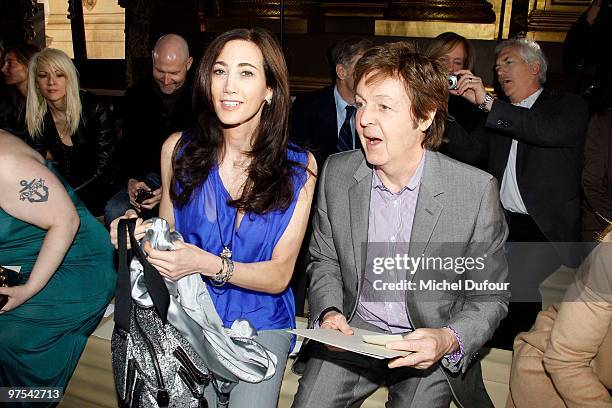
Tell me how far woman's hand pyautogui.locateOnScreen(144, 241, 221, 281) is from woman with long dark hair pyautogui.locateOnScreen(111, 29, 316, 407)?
4.7 inches

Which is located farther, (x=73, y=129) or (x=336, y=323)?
(x=73, y=129)

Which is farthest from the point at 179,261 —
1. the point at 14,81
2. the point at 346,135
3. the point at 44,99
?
the point at 14,81

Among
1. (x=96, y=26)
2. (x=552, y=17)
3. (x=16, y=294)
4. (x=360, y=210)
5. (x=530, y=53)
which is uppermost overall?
(x=552, y=17)

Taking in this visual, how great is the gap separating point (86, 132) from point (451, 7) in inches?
177

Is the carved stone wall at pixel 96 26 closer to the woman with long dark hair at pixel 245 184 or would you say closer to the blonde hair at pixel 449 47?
the blonde hair at pixel 449 47

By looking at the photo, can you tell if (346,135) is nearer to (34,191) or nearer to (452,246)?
(452,246)

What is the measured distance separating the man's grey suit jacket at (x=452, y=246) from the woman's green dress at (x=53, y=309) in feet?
3.20

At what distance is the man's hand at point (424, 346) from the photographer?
1523mm

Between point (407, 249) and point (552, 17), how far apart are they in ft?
17.1

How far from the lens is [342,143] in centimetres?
334

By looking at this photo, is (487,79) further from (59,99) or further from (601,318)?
(601,318)

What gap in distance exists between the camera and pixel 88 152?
3.64 m

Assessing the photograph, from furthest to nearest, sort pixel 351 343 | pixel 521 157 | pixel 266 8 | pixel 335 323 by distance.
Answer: pixel 266 8 < pixel 521 157 < pixel 335 323 < pixel 351 343

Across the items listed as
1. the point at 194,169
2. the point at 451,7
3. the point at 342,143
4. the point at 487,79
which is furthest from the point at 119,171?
the point at 451,7
